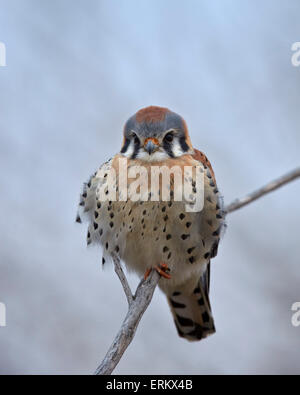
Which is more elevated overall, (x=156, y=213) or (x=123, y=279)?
(x=156, y=213)

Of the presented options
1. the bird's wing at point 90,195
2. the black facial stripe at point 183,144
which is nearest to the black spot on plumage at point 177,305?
the bird's wing at point 90,195

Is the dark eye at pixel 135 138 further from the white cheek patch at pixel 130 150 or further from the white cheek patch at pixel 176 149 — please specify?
the white cheek patch at pixel 176 149

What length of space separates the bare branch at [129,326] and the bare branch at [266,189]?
75 centimetres

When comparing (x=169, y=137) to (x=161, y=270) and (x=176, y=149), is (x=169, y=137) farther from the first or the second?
(x=161, y=270)

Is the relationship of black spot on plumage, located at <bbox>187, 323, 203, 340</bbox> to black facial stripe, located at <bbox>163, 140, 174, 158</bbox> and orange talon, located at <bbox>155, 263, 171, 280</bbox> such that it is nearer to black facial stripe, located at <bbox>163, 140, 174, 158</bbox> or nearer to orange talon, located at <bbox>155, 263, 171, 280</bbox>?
orange talon, located at <bbox>155, 263, 171, 280</bbox>

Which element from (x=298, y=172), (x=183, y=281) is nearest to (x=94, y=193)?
(x=183, y=281)

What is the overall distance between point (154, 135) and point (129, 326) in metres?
1.21

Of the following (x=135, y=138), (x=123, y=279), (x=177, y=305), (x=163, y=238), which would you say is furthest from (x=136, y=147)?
(x=177, y=305)

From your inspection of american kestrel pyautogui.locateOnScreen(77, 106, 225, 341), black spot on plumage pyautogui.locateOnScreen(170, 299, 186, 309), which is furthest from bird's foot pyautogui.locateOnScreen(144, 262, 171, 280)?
black spot on plumage pyautogui.locateOnScreen(170, 299, 186, 309)

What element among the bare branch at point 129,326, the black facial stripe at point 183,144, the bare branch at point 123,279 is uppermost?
the black facial stripe at point 183,144

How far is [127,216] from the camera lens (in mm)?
3666

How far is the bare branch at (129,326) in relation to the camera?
104 inches

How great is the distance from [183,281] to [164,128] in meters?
1.14

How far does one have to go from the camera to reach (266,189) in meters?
2.37
